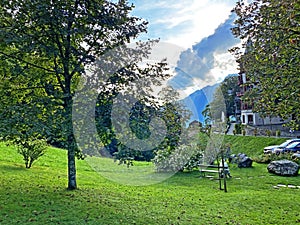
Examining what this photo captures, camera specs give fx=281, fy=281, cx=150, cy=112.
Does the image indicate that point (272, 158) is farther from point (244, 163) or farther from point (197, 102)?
point (197, 102)

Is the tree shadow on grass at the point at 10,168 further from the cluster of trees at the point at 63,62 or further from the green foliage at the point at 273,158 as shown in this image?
the green foliage at the point at 273,158

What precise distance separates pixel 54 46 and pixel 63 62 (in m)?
0.50

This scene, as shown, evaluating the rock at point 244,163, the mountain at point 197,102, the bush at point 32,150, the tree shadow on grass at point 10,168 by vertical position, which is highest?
the mountain at point 197,102

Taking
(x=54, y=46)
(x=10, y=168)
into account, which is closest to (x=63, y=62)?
(x=54, y=46)

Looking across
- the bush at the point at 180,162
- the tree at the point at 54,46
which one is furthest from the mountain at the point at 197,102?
the bush at the point at 180,162

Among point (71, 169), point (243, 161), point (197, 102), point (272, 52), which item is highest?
point (272, 52)

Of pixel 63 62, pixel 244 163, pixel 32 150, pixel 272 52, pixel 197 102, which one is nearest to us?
pixel 272 52

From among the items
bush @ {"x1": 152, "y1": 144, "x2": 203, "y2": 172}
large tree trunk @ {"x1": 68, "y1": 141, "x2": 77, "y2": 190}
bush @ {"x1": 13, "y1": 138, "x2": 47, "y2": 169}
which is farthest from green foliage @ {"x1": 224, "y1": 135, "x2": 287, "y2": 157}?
Answer: large tree trunk @ {"x1": 68, "y1": 141, "x2": 77, "y2": 190}

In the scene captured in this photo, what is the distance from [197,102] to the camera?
9.16 metres

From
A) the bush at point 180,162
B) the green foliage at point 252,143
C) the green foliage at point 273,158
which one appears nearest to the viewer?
the bush at point 180,162

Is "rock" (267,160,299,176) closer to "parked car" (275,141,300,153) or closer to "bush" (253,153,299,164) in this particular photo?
"bush" (253,153,299,164)

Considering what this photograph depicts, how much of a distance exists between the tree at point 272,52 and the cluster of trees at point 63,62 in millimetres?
2243

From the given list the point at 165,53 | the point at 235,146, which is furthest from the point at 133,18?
the point at 235,146

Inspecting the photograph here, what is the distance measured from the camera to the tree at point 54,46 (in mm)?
6492
